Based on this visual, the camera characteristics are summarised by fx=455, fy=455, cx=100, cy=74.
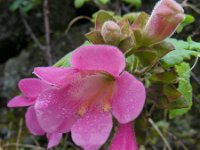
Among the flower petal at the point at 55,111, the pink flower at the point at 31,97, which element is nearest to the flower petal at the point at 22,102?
the pink flower at the point at 31,97

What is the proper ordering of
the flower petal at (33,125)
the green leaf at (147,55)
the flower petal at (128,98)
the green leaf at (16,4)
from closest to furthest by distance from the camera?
the flower petal at (128,98), the green leaf at (147,55), the flower petal at (33,125), the green leaf at (16,4)

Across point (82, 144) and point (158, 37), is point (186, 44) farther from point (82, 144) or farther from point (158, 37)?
point (82, 144)

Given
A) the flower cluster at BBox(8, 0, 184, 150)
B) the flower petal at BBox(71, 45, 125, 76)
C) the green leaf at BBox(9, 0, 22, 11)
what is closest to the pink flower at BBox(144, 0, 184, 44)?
the flower cluster at BBox(8, 0, 184, 150)

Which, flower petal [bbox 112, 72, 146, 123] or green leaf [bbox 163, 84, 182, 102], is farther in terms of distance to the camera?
green leaf [bbox 163, 84, 182, 102]

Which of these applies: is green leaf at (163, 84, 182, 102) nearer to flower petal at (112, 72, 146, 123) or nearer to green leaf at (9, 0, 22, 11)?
flower petal at (112, 72, 146, 123)

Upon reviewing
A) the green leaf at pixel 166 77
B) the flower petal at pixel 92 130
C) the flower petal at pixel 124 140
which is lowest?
the green leaf at pixel 166 77

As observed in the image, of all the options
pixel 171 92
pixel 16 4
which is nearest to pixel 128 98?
pixel 171 92

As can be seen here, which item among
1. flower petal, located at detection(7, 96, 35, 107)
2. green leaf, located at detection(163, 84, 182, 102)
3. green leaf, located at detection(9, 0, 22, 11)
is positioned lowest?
green leaf, located at detection(9, 0, 22, 11)

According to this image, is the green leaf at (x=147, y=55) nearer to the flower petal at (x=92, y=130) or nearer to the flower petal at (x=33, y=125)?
the flower petal at (x=92, y=130)
